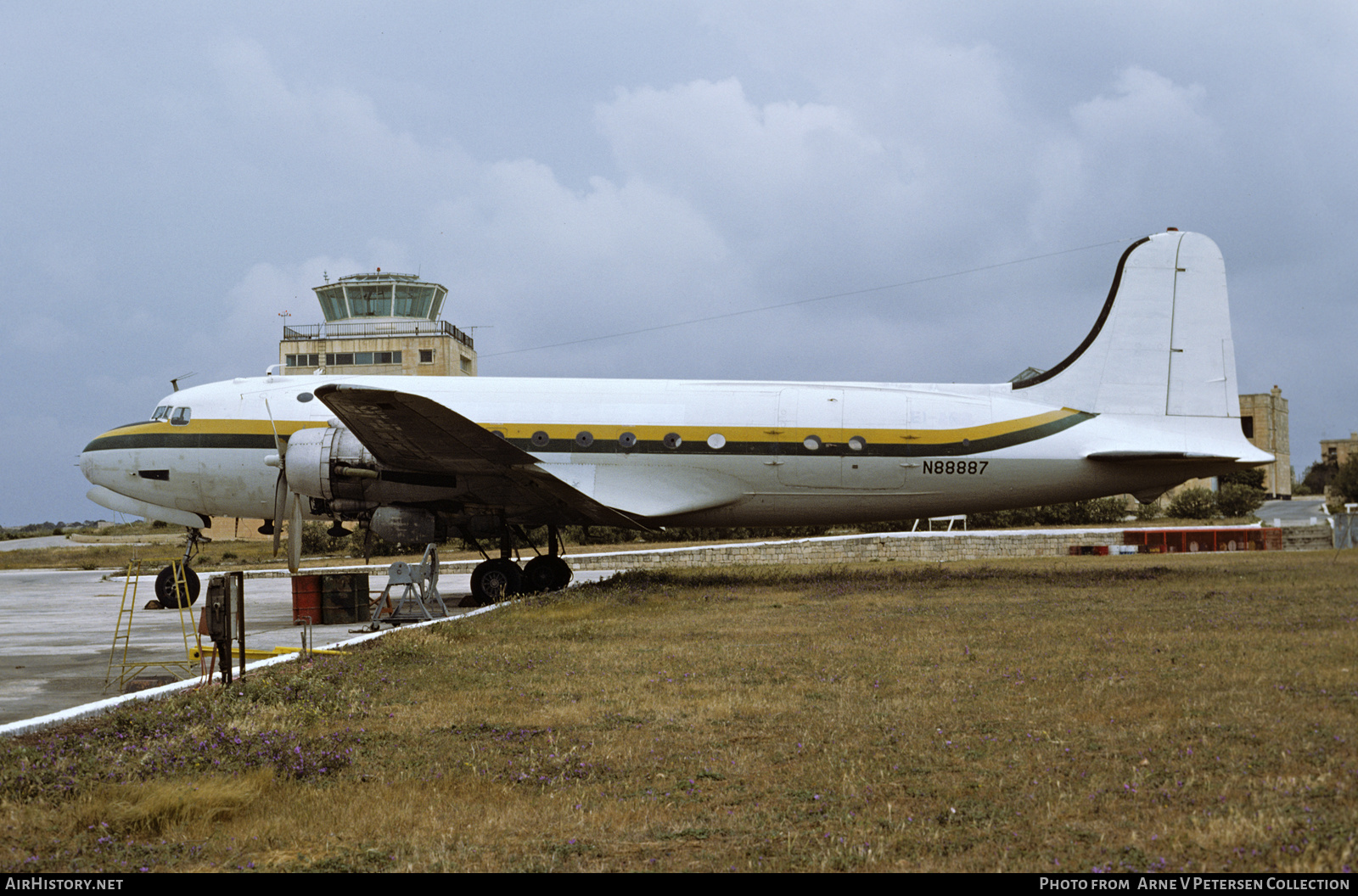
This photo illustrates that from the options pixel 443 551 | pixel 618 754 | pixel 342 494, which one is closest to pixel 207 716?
pixel 618 754

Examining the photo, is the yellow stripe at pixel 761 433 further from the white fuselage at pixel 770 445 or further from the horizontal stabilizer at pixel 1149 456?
the horizontal stabilizer at pixel 1149 456

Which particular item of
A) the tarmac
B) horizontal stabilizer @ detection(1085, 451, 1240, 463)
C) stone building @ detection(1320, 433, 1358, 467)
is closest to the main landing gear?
the tarmac

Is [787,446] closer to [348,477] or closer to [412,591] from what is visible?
[412,591]

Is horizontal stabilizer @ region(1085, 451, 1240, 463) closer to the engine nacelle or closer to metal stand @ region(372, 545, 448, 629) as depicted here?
the engine nacelle

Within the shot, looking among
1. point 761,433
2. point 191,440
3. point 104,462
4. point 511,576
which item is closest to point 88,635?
point 191,440

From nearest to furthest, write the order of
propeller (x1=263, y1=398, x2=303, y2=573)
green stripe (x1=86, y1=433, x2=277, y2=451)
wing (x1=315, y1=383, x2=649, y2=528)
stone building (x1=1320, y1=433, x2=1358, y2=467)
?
wing (x1=315, y1=383, x2=649, y2=528) → propeller (x1=263, y1=398, x2=303, y2=573) → green stripe (x1=86, y1=433, x2=277, y2=451) → stone building (x1=1320, y1=433, x2=1358, y2=467)

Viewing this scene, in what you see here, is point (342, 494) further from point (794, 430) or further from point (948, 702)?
point (948, 702)

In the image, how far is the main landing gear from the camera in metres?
20.2

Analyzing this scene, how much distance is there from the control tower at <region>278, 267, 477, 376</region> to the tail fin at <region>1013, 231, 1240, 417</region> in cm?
4646

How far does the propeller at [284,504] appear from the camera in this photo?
17562mm

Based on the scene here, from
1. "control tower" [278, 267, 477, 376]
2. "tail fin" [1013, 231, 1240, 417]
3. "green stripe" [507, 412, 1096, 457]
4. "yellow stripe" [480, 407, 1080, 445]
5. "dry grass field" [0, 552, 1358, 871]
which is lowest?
"dry grass field" [0, 552, 1358, 871]

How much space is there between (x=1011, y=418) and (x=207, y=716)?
651 inches

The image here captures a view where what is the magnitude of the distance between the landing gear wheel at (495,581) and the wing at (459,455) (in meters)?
1.04
